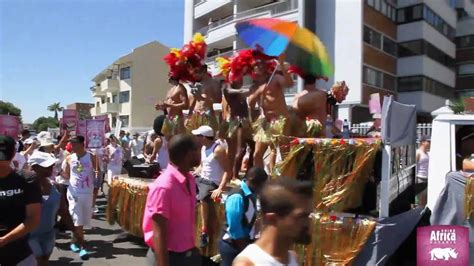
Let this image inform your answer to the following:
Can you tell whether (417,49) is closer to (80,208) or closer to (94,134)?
(94,134)

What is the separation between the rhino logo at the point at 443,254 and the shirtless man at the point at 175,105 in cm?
465

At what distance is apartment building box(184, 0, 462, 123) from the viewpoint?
26188 mm

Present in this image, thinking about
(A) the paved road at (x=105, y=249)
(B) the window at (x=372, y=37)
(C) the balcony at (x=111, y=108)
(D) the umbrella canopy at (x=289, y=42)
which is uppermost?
(B) the window at (x=372, y=37)

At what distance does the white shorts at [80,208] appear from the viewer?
7.12 metres

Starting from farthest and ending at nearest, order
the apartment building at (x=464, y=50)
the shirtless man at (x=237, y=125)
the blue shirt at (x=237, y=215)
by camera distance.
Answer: the apartment building at (x=464, y=50), the shirtless man at (x=237, y=125), the blue shirt at (x=237, y=215)

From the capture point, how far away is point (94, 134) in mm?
11680

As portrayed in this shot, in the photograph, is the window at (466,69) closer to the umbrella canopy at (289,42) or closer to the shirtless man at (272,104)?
the shirtless man at (272,104)

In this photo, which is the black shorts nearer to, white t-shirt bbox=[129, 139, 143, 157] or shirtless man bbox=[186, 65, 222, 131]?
shirtless man bbox=[186, 65, 222, 131]

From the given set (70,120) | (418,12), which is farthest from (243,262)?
(418,12)

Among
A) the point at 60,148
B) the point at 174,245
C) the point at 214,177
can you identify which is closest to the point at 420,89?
the point at 60,148

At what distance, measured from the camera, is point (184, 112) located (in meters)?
8.27

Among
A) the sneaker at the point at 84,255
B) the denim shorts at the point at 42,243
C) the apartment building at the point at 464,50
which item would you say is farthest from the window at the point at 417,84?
the denim shorts at the point at 42,243

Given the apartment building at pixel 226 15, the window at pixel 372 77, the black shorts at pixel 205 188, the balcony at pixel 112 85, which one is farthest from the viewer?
the balcony at pixel 112 85

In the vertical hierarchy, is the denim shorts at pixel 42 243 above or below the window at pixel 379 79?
below
